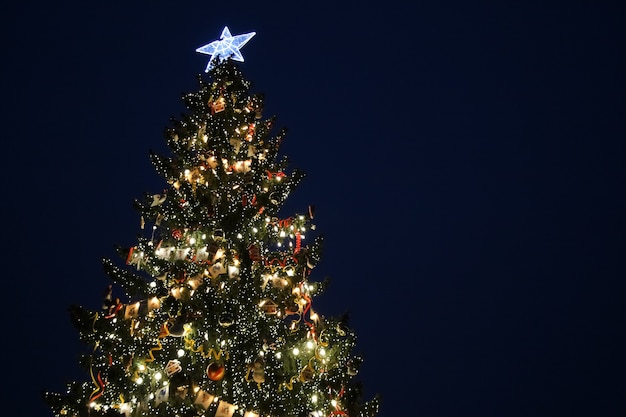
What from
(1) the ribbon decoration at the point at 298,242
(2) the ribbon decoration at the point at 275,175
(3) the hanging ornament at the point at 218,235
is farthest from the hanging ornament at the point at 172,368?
(2) the ribbon decoration at the point at 275,175

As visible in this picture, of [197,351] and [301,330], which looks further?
[301,330]

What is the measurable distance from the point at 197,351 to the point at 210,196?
5.65 ft

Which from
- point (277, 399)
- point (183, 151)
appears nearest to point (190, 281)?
point (277, 399)

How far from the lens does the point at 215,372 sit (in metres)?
3.65

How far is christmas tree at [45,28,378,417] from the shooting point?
375cm

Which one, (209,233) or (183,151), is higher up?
(183,151)

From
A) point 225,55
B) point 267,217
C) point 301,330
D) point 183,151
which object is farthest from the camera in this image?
point 225,55

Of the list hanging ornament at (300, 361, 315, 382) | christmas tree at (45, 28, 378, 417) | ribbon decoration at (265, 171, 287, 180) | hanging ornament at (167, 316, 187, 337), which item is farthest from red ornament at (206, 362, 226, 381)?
ribbon decoration at (265, 171, 287, 180)

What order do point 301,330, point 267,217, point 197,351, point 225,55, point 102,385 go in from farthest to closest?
point 225,55 < point 267,217 < point 301,330 < point 197,351 < point 102,385

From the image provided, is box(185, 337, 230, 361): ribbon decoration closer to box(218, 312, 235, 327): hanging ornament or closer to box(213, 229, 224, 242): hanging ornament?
box(218, 312, 235, 327): hanging ornament

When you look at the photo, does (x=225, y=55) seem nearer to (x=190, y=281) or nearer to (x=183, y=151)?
(x=183, y=151)

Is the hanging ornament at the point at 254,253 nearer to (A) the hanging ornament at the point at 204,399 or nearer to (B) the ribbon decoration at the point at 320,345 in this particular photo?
(B) the ribbon decoration at the point at 320,345

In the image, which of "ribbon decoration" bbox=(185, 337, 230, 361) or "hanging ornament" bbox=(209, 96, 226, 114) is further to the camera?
"hanging ornament" bbox=(209, 96, 226, 114)

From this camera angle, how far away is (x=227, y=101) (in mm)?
5520
